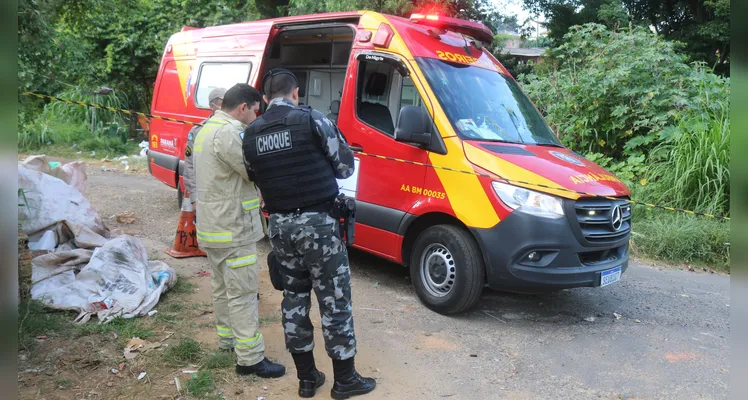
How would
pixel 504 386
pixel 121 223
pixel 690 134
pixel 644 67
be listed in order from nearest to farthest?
pixel 504 386 < pixel 121 223 < pixel 690 134 < pixel 644 67

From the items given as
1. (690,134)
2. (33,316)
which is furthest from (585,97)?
(33,316)

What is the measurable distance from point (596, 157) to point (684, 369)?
522cm

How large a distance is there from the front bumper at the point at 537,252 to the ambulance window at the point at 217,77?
11.7ft

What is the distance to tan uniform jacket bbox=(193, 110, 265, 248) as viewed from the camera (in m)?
3.22

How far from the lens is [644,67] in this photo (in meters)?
8.27

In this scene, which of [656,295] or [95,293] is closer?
[95,293]

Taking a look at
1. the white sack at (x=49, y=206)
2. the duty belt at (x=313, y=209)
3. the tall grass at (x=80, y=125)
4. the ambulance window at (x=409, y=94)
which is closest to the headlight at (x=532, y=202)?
the ambulance window at (x=409, y=94)

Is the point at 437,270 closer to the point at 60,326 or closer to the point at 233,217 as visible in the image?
the point at 233,217

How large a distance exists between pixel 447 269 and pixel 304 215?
1698mm

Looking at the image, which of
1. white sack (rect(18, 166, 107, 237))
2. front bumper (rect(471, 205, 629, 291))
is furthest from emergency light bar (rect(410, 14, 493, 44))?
white sack (rect(18, 166, 107, 237))

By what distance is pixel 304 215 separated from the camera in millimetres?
3029

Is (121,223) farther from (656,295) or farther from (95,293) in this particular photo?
(656,295)

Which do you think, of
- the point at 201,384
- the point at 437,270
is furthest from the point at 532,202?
the point at 201,384

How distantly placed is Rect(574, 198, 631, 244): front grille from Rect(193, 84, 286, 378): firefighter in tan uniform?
2370 mm
